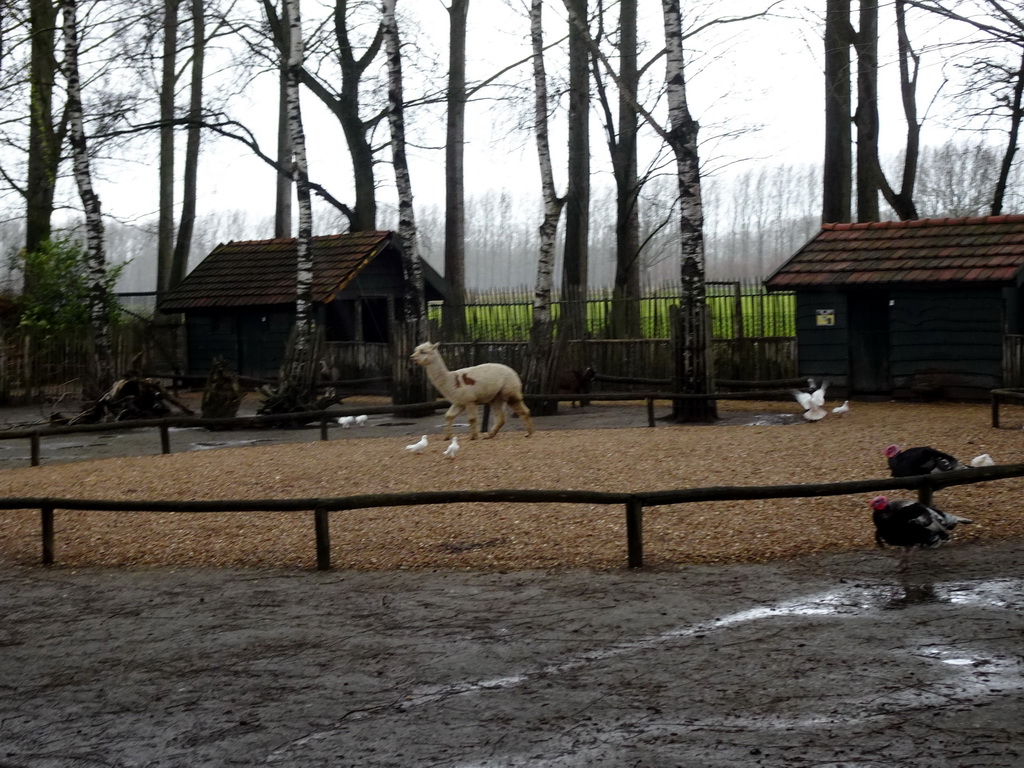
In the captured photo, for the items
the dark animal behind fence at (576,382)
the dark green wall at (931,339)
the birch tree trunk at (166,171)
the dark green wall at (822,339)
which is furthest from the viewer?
the birch tree trunk at (166,171)

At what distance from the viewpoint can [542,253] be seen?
2166cm

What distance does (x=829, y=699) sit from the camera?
17.1ft

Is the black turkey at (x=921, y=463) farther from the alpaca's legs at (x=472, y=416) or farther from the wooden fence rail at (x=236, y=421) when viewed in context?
the alpaca's legs at (x=472, y=416)

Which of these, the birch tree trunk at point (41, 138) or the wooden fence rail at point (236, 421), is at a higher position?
the birch tree trunk at point (41, 138)

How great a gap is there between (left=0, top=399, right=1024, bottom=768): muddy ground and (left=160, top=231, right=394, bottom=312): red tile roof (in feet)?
64.9

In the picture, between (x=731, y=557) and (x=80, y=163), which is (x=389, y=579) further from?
(x=80, y=163)

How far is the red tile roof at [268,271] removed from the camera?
28.1 metres

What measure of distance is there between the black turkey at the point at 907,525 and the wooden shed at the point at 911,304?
12.4 meters

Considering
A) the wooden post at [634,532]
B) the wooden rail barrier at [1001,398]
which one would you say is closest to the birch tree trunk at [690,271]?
the wooden rail barrier at [1001,398]

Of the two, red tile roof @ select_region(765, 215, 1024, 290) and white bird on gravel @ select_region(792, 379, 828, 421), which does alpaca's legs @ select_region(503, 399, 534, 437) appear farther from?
red tile roof @ select_region(765, 215, 1024, 290)

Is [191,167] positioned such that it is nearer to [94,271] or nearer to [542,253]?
[94,271]

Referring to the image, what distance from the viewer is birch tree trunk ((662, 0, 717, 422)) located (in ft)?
57.8

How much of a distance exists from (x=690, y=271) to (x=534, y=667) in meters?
12.4

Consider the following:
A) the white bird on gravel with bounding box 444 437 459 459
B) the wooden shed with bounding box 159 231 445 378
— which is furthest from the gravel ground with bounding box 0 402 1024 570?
the wooden shed with bounding box 159 231 445 378
